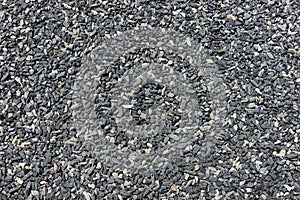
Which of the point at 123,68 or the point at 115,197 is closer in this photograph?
the point at 115,197

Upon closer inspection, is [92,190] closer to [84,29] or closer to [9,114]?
[9,114]

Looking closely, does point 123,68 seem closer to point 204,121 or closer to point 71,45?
point 71,45

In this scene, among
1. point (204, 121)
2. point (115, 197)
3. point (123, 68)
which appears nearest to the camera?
point (115, 197)

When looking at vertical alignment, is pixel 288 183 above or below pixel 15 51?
below

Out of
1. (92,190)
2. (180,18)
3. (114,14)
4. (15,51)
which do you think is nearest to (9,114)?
(15,51)

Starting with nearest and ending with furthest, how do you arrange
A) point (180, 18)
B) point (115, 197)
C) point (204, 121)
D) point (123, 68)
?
point (115, 197) → point (204, 121) → point (123, 68) → point (180, 18)

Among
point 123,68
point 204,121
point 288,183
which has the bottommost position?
point 288,183
